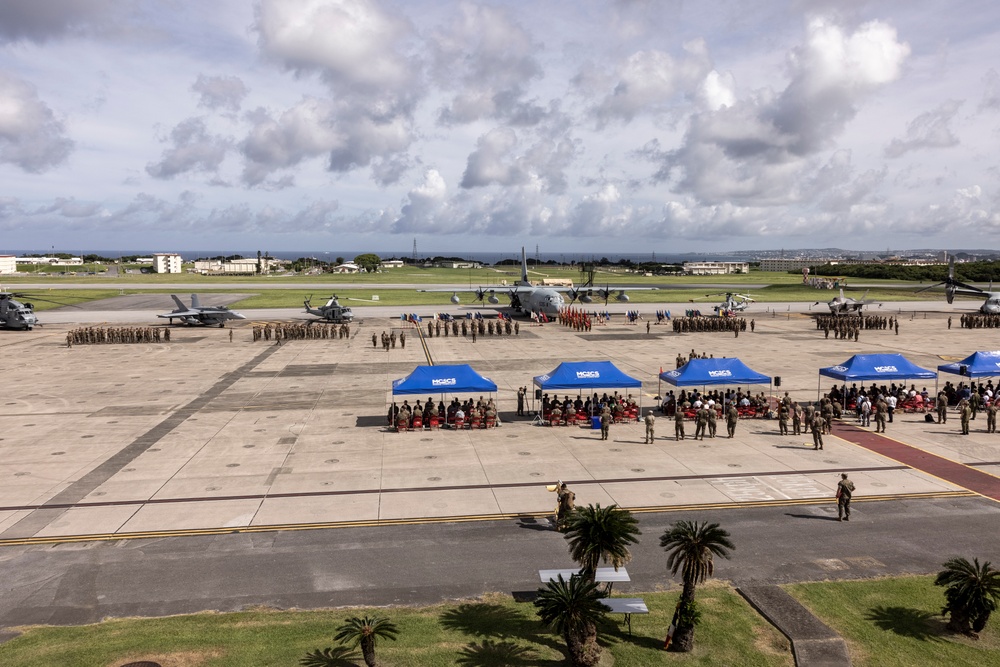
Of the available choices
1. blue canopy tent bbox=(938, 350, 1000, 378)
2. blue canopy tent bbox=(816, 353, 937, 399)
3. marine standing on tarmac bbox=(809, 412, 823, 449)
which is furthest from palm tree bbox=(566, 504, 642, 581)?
blue canopy tent bbox=(938, 350, 1000, 378)

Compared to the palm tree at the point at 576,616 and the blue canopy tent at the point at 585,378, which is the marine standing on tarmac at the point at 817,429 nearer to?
the blue canopy tent at the point at 585,378

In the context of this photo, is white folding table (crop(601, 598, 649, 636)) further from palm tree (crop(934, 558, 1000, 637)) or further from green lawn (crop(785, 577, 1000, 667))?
palm tree (crop(934, 558, 1000, 637))

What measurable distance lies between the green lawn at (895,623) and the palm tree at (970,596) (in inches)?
9.1

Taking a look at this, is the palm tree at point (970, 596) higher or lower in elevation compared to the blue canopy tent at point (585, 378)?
lower

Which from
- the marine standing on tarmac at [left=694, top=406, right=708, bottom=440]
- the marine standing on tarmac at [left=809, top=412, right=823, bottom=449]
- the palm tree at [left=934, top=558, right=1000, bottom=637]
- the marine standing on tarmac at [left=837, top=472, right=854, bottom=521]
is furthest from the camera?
the marine standing on tarmac at [left=694, top=406, right=708, bottom=440]

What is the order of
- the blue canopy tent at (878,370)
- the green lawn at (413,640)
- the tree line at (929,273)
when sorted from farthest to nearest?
1. the tree line at (929,273)
2. the blue canopy tent at (878,370)
3. the green lawn at (413,640)

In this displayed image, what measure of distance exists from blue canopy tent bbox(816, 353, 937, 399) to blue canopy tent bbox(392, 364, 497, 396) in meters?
14.3

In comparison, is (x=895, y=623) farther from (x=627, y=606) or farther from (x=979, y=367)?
(x=979, y=367)

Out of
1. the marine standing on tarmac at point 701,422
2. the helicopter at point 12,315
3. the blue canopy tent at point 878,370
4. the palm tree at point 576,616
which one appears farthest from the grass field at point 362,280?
the palm tree at point 576,616

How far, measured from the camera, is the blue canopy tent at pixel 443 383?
24312 mm

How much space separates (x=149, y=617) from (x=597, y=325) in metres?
50.4

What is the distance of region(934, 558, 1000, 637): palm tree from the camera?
35.1ft

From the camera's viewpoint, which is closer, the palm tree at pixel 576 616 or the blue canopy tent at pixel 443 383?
the palm tree at pixel 576 616

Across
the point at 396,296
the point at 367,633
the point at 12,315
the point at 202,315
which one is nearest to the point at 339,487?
the point at 367,633
